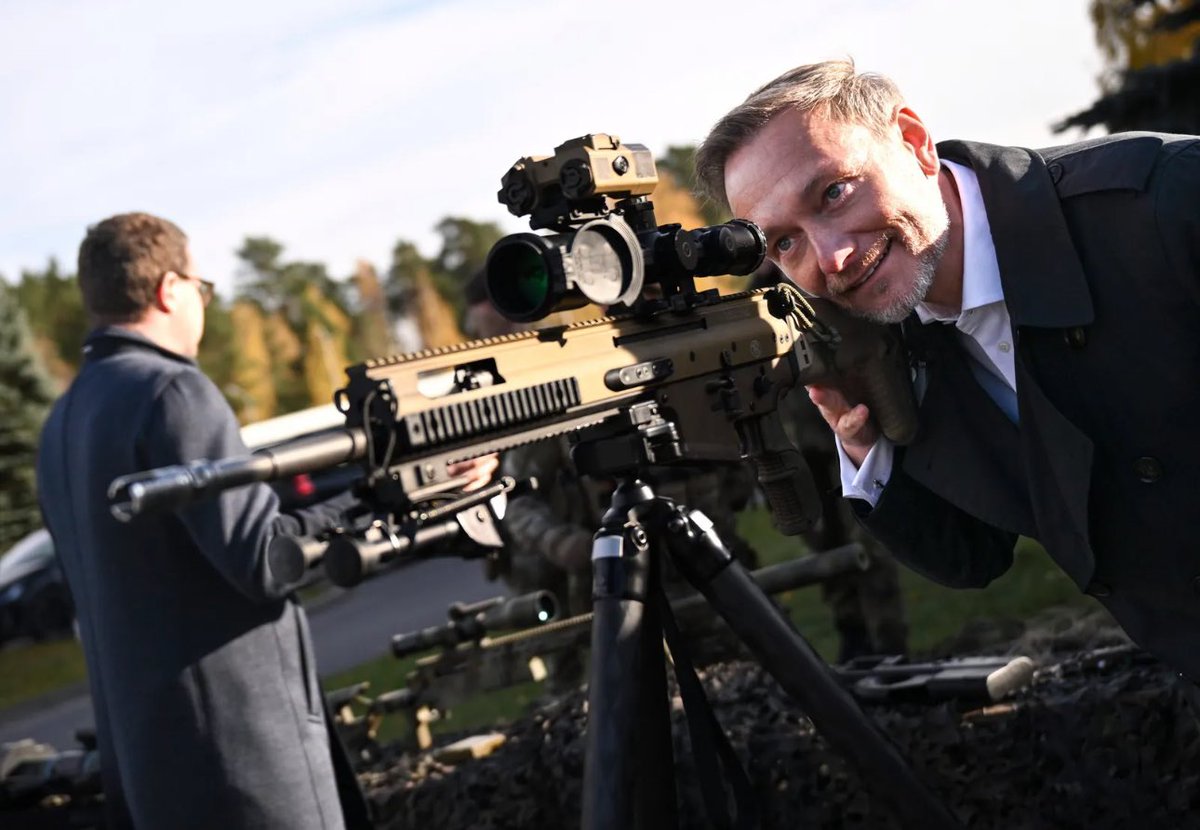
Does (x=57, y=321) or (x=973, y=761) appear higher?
(x=57, y=321)

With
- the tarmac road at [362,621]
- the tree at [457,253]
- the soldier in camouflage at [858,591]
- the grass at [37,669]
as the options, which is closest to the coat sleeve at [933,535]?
the soldier in camouflage at [858,591]

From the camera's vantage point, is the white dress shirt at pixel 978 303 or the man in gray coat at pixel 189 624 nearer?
the white dress shirt at pixel 978 303

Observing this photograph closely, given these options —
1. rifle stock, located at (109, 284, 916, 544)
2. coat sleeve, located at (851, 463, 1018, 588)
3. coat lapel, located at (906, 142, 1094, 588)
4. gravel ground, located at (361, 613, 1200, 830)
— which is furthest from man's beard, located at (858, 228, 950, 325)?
gravel ground, located at (361, 613, 1200, 830)

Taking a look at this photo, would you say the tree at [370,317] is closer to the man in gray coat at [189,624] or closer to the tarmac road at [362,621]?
the tarmac road at [362,621]

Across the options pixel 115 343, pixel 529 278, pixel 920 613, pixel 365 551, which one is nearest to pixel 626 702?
pixel 365 551

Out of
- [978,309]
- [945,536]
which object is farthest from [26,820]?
[978,309]

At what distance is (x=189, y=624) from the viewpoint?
4.14m

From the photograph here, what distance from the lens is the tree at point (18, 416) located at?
28.2m

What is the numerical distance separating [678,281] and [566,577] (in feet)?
14.6

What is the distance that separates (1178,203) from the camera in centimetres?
294

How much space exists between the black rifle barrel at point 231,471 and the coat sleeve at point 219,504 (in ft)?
4.18

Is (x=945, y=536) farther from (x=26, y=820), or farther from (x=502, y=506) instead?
(x=26, y=820)

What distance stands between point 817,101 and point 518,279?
3.02 feet

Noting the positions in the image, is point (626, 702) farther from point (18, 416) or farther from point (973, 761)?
point (18, 416)
